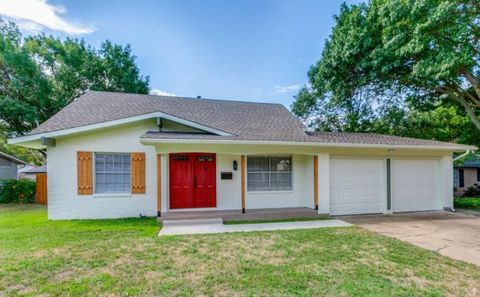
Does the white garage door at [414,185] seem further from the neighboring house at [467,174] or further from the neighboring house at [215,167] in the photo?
the neighboring house at [467,174]

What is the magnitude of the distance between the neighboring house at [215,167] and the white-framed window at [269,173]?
0.04 meters

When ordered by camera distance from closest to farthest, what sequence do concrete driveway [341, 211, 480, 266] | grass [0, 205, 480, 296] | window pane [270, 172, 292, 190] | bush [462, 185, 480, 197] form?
grass [0, 205, 480, 296] → concrete driveway [341, 211, 480, 266] → window pane [270, 172, 292, 190] → bush [462, 185, 480, 197]

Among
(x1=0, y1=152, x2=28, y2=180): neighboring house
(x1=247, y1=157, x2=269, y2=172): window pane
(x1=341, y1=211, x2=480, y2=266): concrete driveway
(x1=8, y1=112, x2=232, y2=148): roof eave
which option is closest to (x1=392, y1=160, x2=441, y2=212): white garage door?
(x1=341, y1=211, x2=480, y2=266): concrete driveway

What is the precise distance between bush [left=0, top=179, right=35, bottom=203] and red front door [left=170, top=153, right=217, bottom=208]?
9366 mm

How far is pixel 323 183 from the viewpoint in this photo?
885 cm

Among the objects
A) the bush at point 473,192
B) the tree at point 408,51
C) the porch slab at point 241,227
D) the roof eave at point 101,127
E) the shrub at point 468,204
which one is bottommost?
the bush at point 473,192

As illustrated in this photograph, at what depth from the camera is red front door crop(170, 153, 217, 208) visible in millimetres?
8703

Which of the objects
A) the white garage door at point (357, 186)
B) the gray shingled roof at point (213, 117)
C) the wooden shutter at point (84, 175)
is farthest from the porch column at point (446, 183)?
the wooden shutter at point (84, 175)

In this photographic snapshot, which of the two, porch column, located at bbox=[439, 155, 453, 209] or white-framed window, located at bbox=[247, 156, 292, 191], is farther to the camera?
porch column, located at bbox=[439, 155, 453, 209]

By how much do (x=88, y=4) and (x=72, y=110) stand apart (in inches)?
171

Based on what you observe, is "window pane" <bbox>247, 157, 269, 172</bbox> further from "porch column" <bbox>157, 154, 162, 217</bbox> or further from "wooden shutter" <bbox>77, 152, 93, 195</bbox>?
"wooden shutter" <bbox>77, 152, 93, 195</bbox>

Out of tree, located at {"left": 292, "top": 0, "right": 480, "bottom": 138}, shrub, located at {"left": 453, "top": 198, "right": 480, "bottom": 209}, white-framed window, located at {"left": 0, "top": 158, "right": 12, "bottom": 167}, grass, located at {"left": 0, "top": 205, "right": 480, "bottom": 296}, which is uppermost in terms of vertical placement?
tree, located at {"left": 292, "top": 0, "right": 480, "bottom": 138}

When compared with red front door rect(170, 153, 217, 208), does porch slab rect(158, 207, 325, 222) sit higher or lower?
lower

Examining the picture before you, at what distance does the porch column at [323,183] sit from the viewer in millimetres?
8820
